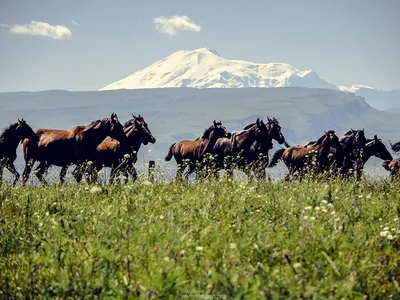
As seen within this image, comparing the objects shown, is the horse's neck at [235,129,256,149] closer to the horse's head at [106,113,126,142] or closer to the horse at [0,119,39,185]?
the horse's head at [106,113,126,142]

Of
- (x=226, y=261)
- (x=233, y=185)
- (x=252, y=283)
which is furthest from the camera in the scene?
(x=233, y=185)

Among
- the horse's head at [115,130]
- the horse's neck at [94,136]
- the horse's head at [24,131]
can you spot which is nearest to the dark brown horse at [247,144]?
the horse's head at [115,130]

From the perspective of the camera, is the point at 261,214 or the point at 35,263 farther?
the point at 261,214

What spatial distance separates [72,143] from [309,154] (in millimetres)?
9133

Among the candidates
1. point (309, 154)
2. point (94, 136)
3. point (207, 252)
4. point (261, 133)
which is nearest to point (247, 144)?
point (261, 133)

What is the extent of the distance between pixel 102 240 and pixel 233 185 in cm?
464

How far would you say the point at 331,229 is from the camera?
6195 millimetres

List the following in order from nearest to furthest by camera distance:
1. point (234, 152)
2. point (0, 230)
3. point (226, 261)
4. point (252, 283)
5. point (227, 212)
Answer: point (252, 283), point (226, 261), point (0, 230), point (227, 212), point (234, 152)

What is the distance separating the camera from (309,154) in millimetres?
21797

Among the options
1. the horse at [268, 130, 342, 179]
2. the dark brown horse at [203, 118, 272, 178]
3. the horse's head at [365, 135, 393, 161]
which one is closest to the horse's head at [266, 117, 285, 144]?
the dark brown horse at [203, 118, 272, 178]

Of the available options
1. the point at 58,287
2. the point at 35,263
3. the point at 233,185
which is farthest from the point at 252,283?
the point at 233,185

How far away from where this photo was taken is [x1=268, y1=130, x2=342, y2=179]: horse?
22281mm

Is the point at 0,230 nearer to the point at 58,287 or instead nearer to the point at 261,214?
the point at 58,287

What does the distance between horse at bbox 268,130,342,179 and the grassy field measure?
14.1 m
